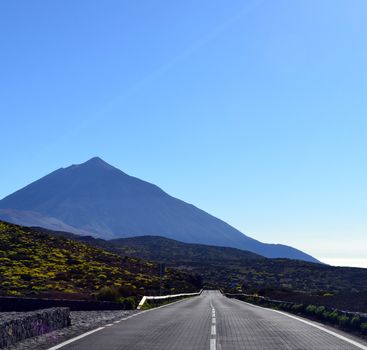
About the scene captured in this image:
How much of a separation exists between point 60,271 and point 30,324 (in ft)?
159

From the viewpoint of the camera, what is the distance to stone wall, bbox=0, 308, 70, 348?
570 inches

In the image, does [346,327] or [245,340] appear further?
[346,327]

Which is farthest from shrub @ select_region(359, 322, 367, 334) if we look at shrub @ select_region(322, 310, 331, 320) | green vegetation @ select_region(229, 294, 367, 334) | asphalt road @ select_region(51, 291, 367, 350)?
shrub @ select_region(322, 310, 331, 320)

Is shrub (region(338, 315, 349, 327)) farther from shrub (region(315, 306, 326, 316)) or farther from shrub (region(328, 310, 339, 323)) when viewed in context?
shrub (region(315, 306, 326, 316))

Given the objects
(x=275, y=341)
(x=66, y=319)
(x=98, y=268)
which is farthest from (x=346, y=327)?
(x=98, y=268)

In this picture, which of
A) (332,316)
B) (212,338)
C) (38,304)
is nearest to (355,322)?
(332,316)

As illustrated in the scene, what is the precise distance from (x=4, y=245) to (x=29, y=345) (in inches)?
2602

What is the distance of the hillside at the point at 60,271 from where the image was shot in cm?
4834

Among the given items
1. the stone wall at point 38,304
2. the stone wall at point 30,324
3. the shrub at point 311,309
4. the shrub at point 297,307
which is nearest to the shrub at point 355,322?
the shrub at point 311,309

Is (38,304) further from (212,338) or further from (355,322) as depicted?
(355,322)

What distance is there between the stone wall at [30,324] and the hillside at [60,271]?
21.0m

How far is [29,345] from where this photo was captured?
14633 mm

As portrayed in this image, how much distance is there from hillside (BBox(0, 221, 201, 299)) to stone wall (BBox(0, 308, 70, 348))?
2100 centimetres

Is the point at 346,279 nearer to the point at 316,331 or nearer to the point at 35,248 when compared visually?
the point at 35,248
